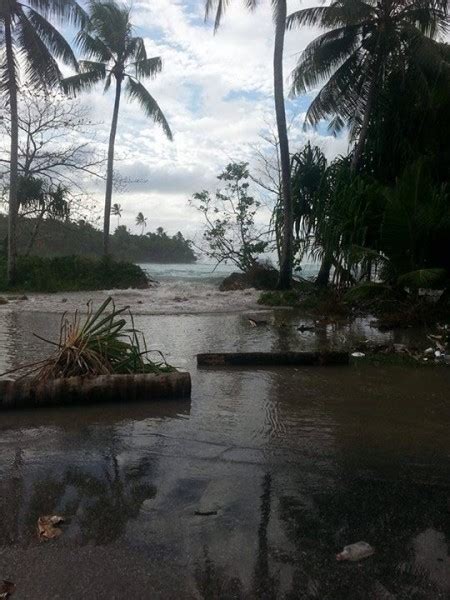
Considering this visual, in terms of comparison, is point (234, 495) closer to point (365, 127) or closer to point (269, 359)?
point (269, 359)

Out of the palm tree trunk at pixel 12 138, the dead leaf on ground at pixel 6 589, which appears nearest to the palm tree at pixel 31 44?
the palm tree trunk at pixel 12 138

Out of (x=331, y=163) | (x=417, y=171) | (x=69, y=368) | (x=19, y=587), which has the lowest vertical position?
(x=19, y=587)

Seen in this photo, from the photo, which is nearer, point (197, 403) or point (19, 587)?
point (19, 587)

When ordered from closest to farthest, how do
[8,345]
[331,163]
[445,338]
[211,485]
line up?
[211,485] < [8,345] < [445,338] < [331,163]

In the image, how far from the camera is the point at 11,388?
454 centimetres

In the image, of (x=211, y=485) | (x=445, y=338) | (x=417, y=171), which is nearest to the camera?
(x=211, y=485)

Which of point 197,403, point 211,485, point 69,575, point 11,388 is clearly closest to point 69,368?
point 11,388

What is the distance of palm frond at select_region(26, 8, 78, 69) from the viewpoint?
18.2 m

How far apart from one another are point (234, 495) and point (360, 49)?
1857 centimetres

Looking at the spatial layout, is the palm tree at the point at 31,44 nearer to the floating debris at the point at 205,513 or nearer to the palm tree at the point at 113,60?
the palm tree at the point at 113,60

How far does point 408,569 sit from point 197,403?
9.25 feet

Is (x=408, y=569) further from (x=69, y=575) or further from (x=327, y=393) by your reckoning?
(x=327, y=393)

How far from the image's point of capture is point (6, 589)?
212cm

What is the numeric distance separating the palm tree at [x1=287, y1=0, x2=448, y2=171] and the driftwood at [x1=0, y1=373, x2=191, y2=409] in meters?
13.5
